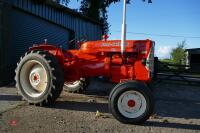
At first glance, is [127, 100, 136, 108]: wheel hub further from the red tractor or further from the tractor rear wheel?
the tractor rear wheel

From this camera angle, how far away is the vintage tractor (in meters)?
9.21

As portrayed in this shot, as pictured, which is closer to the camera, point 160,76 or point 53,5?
point 160,76

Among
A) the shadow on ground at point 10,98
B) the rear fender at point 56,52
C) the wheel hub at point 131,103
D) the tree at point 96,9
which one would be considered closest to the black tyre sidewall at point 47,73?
the shadow on ground at point 10,98

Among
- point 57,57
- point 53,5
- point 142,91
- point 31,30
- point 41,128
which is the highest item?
point 53,5

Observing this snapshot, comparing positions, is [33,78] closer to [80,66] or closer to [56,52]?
[56,52]

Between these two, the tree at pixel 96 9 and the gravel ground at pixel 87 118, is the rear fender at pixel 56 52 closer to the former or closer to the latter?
the gravel ground at pixel 87 118

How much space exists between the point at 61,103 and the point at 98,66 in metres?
1.25

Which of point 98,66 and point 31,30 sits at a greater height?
point 31,30

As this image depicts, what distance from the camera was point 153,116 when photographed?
873 cm

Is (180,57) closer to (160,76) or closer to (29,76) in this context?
(160,76)

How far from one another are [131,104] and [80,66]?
232 centimetres

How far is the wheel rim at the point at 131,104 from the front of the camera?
8.07m

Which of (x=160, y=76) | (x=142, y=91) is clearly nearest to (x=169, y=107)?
(x=142, y=91)

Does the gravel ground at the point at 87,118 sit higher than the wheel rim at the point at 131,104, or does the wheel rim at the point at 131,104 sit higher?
the wheel rim at the point at 131,104
